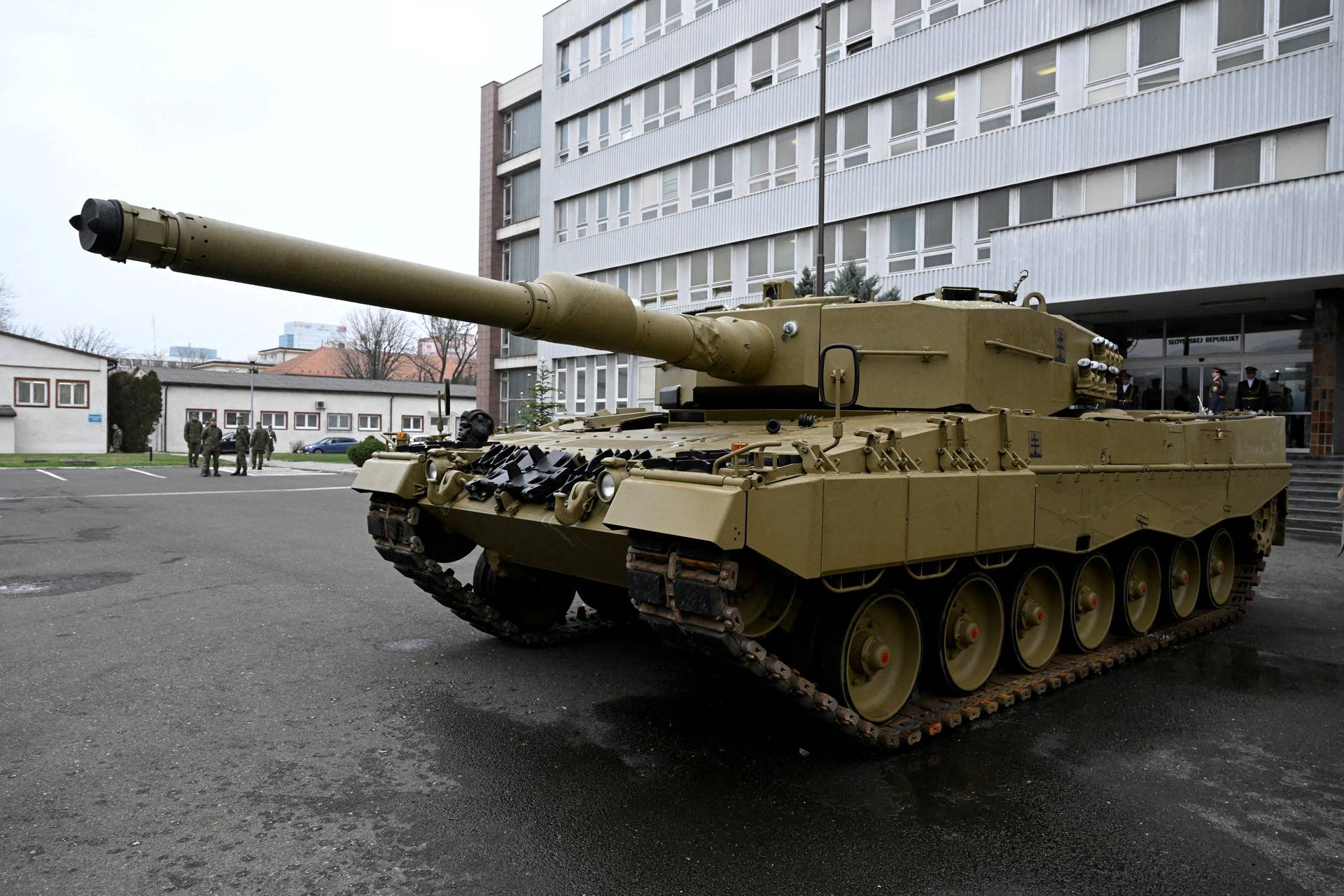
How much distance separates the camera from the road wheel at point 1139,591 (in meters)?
8.55

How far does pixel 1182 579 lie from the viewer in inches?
371

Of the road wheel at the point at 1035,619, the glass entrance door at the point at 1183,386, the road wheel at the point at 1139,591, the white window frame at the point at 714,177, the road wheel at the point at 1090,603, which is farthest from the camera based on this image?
the white window frame at the point at 714,177

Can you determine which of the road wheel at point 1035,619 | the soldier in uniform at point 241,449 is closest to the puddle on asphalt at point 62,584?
the road wheel at point 1035,619

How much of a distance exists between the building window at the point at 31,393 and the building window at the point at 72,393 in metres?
0.48

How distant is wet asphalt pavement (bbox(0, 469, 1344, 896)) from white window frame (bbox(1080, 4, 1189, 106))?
13.6m

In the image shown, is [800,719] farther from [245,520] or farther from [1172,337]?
[1172,337]

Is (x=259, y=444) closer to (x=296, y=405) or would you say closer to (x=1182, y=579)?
(x=296, y=405)

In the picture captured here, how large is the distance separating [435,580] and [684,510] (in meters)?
3.35

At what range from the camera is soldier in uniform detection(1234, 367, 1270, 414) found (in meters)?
16.2

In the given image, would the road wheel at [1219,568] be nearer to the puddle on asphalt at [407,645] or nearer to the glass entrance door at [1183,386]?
the puddle on asphalt at [407,645]

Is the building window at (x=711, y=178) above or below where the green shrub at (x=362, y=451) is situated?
above

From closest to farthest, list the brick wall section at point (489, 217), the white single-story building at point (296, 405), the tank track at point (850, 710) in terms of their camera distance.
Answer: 1. the tank track at point (850, 710)
2. the brick wall section at point (489, 217)
3. the white single-story building at point (296, 405)

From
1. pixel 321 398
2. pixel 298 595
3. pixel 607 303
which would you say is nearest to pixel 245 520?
pixel 298 595

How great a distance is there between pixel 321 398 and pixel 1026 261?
148ft
